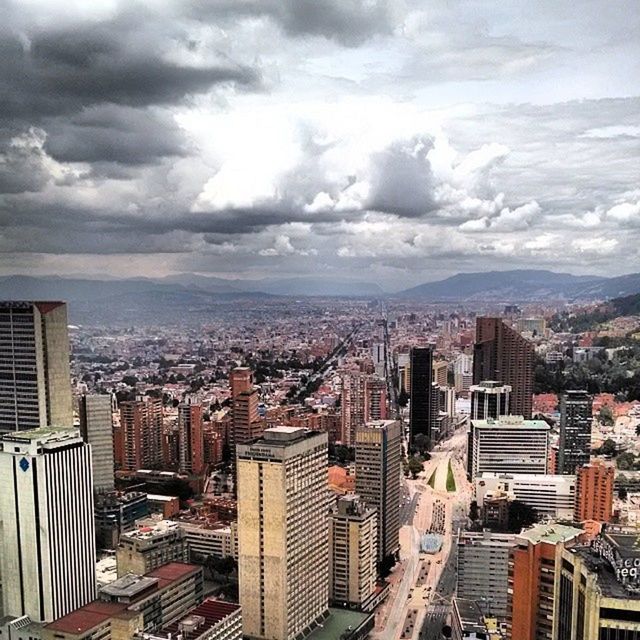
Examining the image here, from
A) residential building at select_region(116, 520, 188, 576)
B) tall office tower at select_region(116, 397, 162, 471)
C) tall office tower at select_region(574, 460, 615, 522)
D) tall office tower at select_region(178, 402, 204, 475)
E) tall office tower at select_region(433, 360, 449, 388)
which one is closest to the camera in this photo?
residential building at select_region(116, 520, 188, 576)

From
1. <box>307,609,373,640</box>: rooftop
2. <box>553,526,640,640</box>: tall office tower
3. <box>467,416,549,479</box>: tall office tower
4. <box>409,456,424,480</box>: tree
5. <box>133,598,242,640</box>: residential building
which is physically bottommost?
<box>409,456,424,480</box>: tree

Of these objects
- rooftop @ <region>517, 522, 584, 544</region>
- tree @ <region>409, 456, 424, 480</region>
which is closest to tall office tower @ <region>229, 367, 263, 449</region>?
tree @ <region>409, 456, 424, 480</region>

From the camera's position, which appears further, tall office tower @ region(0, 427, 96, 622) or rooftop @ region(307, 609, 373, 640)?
rooftop @ region(307, 609, 373, 640)

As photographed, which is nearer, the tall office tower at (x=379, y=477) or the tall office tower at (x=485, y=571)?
the tall office tower at (x=485, y=571)

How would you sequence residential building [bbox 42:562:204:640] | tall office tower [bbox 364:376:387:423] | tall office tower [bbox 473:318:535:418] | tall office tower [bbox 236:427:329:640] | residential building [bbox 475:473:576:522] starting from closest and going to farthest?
residential building [bbox 42:562:204:640] → tall office tower [bbox 236:427:329:640] → residential building [bbox 475:473:576:522] → tall office tower [bbox 364:376:387:423] → tall office tower [bbox 473:318:535:418]

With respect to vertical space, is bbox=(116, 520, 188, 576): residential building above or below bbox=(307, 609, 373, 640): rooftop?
above

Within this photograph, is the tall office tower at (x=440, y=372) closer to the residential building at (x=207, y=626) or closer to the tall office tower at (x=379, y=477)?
the tall office tower at (x=379, y=477)

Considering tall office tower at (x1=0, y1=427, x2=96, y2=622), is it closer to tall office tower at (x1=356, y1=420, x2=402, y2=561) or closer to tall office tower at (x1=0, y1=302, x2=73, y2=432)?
tall office tower at (x1=0, y1=302, x2=73, y2=432)

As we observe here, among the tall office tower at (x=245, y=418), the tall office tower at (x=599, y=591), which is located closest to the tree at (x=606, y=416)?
the tall office tower at (x=245, y=418)
